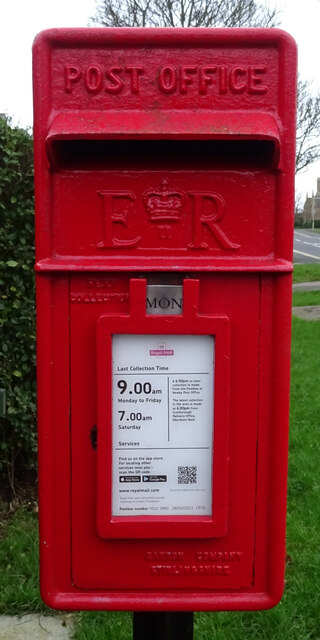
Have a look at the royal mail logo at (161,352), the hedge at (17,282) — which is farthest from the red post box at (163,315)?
the hedge at (17,282)

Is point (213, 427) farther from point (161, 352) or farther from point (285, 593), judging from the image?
point (285, 593)

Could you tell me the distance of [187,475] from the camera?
1.46 meters

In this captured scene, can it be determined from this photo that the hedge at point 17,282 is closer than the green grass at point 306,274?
Yes

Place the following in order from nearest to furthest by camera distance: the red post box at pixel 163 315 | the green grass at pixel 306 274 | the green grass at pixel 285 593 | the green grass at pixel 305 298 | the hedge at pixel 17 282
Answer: the red post box at pixel 163 315 → the green grass at pixel 285 593 → the hedge at pixel 17 282 → the green grass at pixel 305 298 → the green grass at pixel 306 274

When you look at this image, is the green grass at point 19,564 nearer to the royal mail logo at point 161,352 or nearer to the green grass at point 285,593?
the green grass at point 285,593

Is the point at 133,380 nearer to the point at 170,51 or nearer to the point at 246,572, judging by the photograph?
the point at 246,572

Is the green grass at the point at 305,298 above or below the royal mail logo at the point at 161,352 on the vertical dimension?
below

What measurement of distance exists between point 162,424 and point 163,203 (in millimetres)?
539

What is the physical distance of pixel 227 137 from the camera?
129 centimetres

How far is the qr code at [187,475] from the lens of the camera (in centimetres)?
146

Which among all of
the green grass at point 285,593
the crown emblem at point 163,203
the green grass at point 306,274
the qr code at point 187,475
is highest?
the crown emblem at point 163,203

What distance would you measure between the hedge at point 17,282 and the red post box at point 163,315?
1.62m

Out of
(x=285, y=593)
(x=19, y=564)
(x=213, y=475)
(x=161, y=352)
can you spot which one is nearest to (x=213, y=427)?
(x=213, y=475)

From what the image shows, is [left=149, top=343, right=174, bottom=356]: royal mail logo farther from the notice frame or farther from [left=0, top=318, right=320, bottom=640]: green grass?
[left=0, top=318, right=320, bottom=640]: green grass
